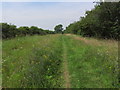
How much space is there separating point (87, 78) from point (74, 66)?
4.46ft

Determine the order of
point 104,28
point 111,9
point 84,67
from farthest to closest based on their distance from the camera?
1. point 104,28
2. point 111,9
3. point 84,67

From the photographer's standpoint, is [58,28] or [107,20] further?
[58,28]

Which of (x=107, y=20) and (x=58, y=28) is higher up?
(x=58, y=28)

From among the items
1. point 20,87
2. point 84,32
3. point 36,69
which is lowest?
point 20,87

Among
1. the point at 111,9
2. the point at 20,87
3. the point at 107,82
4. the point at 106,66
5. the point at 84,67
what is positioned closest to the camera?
the point at 20,87

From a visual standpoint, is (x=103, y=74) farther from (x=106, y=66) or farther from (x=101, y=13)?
(x=101, y=13)

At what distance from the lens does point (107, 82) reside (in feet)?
14.6

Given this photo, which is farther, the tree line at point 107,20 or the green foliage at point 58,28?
the green foliage at point 58,28

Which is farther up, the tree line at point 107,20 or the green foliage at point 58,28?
the green foliage at point 58,28

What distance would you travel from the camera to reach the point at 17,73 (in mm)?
4789

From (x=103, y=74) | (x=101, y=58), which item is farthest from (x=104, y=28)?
(x=103, y=74)

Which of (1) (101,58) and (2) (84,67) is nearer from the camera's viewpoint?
(2) (84,67)

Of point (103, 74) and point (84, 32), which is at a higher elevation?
point (84, 32)

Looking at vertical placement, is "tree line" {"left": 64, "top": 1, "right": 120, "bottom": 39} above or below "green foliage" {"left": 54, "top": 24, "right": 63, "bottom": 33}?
below
